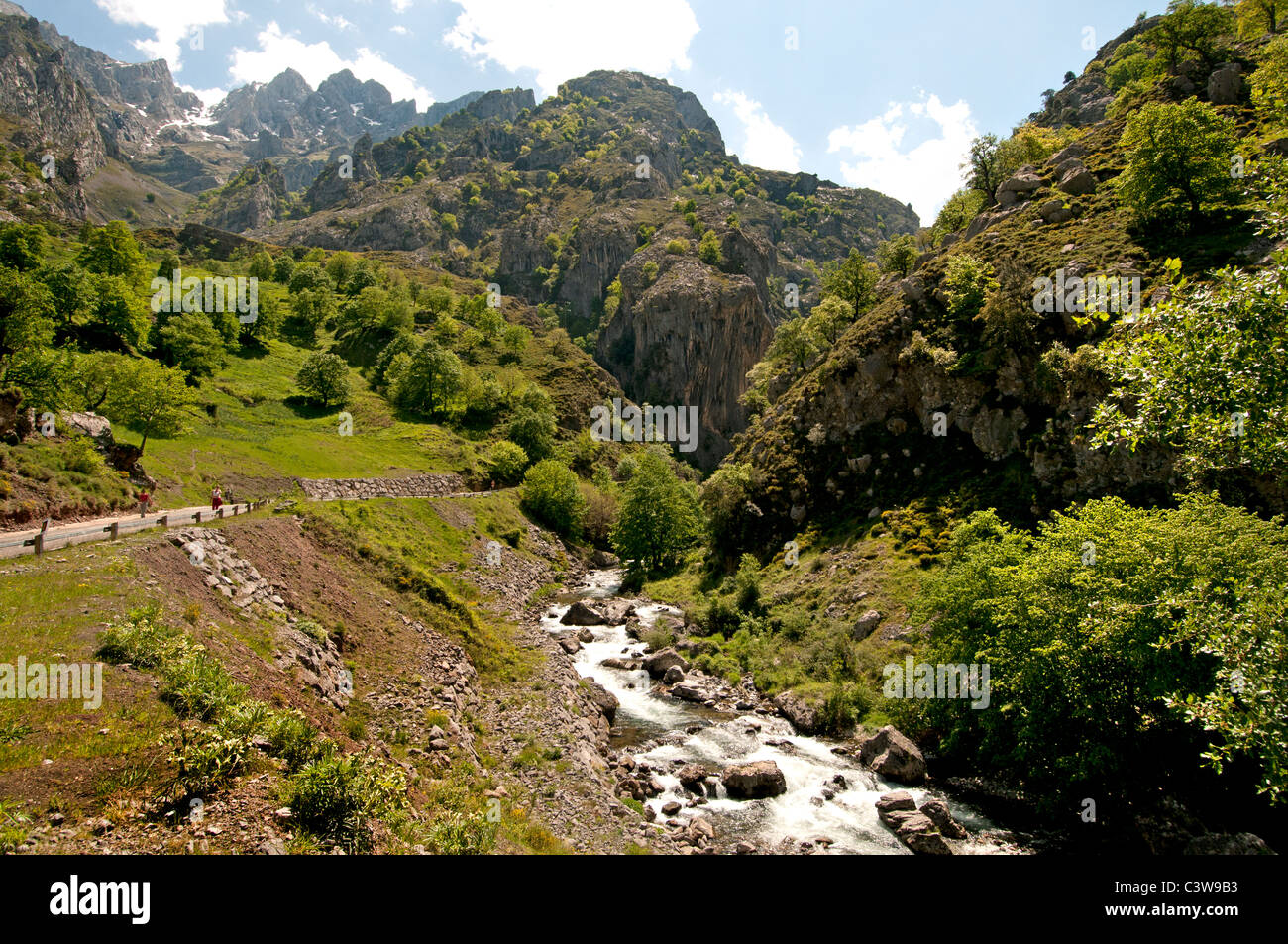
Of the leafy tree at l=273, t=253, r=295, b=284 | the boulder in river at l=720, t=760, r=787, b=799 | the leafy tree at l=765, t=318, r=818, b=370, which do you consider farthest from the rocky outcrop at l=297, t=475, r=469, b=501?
the leafy tree at l=273, t=253, r=295, b=284

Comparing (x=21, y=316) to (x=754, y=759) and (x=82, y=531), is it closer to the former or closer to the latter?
(x=82, y=531)

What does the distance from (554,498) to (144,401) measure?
41281mm

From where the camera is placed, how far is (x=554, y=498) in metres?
74.4

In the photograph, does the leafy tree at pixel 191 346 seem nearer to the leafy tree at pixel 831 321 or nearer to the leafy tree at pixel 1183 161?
the leafy tree at pixel 831 321

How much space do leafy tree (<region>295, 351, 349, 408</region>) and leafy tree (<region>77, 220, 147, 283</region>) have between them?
90.6 feet

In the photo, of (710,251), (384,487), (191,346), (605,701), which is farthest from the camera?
(710,251)

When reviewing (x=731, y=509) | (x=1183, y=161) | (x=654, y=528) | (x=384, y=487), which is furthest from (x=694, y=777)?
(x=1183, y=161)

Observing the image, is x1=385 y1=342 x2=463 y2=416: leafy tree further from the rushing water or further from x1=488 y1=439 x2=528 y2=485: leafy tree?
the rushing water

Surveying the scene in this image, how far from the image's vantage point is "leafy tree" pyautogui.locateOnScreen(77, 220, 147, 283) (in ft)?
277

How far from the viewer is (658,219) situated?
185500 millimetres

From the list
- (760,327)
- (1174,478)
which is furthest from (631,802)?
(760,327)

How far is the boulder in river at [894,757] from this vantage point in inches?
963

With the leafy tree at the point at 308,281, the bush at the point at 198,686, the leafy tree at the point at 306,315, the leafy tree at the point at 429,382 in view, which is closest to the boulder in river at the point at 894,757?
the bush at the point at 198,686
